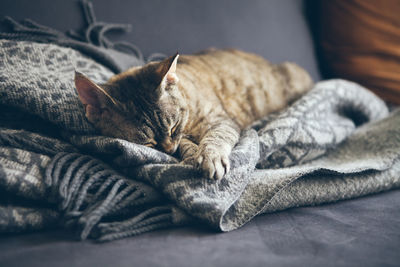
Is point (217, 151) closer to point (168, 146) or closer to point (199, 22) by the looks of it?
point (168, 146)

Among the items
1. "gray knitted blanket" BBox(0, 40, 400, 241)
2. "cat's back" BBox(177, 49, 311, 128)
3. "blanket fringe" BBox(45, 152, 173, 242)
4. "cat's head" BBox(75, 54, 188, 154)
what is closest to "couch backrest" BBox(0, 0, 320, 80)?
"cat's back" BBox(177, 49, 311, 128)

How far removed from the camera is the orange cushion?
157 centimetres

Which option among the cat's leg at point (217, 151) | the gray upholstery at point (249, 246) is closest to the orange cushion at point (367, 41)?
the cat's leg at point (217, 151)

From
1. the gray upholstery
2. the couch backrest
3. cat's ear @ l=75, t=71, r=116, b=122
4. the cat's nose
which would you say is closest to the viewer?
the gray upholstery

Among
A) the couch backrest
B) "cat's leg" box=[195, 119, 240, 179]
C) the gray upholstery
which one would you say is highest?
the couch backrest

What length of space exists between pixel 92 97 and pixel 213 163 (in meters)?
0.45

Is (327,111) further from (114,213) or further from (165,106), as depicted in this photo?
(114,213)

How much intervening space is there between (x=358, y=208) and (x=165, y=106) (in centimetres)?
64

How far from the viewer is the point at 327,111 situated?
1.22 meters

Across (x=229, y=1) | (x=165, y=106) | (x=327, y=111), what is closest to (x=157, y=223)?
(x=165, y=106)

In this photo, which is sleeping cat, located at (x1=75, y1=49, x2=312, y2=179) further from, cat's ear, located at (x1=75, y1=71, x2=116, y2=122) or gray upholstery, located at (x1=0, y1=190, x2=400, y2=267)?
gray upholstery, located at (x1=0, y1=190, x2=400, y2=267)

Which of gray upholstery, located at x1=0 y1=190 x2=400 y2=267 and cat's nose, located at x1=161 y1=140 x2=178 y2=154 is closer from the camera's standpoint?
Answer: gray upholstery, located at x1=0 y1=190 x2=400 y2=267

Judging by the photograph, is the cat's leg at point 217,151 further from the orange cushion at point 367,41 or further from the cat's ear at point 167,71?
the orange cushion at point 367,41

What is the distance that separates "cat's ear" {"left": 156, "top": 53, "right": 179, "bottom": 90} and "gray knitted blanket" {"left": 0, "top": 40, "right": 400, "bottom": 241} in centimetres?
26
